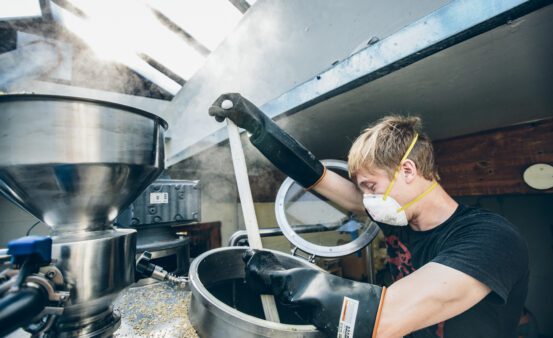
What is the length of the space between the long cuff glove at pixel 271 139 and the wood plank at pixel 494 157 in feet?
4.38

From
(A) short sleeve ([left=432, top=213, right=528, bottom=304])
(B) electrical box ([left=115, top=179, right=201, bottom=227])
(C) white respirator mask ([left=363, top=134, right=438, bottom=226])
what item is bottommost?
(A) short sleeve ([left=432, top=213, right=528, bottom=304])

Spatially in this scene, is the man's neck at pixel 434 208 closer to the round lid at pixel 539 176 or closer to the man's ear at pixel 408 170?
the man's ear at pixel 408 170

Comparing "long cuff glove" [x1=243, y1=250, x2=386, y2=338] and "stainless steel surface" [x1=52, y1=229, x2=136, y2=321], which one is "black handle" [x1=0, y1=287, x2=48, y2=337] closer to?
"stainless steel surface" [x1=52, y1=229, x2=136, y2=321]

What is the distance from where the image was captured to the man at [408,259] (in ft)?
2.57

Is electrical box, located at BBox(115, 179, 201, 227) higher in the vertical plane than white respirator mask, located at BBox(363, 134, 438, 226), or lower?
higher

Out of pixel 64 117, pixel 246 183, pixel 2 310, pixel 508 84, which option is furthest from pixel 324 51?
pixel 2 310

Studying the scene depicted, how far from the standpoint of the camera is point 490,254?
0.82m

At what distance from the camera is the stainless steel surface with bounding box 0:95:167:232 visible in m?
0.58

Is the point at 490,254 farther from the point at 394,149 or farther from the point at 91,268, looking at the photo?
the point at 91,268

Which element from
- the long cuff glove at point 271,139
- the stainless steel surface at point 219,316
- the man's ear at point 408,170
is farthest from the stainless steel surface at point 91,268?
the man's ear at point 408,170

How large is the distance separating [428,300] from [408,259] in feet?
1.85

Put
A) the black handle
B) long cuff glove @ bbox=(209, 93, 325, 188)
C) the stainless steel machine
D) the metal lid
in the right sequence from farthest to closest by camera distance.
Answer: the metal lid < long cuff glove @ bbox=(209, 93, 325, 188) < the stainless steel machine < the black handle

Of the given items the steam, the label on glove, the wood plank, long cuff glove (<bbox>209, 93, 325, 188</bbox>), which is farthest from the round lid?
the steam

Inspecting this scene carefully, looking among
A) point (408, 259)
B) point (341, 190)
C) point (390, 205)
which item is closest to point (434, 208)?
point (390, 205)
